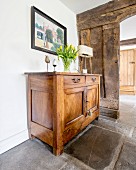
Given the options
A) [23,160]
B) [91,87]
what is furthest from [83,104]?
[23,160]

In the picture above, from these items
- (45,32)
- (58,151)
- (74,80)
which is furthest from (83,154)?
(45,32)

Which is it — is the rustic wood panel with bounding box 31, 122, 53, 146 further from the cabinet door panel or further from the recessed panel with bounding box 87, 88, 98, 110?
the recessed panel with bounding box 87, 88, 98, 110

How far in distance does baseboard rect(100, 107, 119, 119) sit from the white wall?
1573mm

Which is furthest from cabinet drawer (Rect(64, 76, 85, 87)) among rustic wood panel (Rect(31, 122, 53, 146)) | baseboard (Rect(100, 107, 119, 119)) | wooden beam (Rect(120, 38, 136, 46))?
wooden beam (Rect(120, 38, 136, 46))

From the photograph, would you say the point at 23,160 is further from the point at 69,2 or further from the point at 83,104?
the point at 69,2

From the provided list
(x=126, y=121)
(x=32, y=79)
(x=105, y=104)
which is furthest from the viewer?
(x=105, y=104)

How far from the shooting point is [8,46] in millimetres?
1368

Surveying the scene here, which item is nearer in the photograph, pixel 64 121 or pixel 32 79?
pixel 64 121

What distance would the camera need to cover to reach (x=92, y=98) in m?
1.94

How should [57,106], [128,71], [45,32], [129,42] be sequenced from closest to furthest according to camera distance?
[57,106] → [45,32] → [129,42] → [128,71]

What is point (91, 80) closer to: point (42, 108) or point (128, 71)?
point (42, 108)

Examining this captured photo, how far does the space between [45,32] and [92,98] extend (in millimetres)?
1302

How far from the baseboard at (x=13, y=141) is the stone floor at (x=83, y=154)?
0.06m

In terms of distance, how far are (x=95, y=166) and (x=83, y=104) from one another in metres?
0.75
